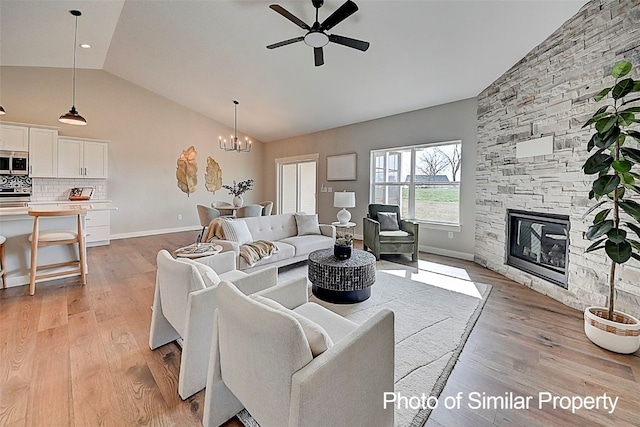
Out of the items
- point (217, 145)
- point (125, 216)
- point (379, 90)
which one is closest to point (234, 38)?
point (379, 90)

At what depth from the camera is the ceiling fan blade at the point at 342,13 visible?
2.32 m

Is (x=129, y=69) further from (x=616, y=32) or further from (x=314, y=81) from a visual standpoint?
(x=616, y=32)

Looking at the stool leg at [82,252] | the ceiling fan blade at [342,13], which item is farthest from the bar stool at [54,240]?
the ceiling fan blade at [342,13]

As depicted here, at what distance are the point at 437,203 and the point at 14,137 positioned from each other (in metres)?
7.60

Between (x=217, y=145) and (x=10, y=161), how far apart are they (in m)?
4.11

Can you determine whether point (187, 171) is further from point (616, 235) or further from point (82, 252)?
point (616, 235)

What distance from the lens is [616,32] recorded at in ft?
8.20

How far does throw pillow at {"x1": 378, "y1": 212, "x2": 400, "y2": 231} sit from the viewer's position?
4.89m

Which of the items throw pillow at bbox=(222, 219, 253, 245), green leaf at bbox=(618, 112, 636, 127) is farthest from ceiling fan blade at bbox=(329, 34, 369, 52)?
throw pillow at bbox=(222, 219, 253, 245)

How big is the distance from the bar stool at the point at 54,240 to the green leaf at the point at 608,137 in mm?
5245

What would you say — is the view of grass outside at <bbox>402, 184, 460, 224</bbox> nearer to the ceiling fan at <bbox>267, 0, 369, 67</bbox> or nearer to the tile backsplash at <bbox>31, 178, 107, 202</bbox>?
the ceiling fan at <bbox>267, 0, 369, 67</bbox>

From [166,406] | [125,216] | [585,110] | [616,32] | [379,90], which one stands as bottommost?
[166,406]

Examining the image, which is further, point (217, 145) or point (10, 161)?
point (217, 145)

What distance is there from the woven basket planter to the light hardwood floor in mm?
82
